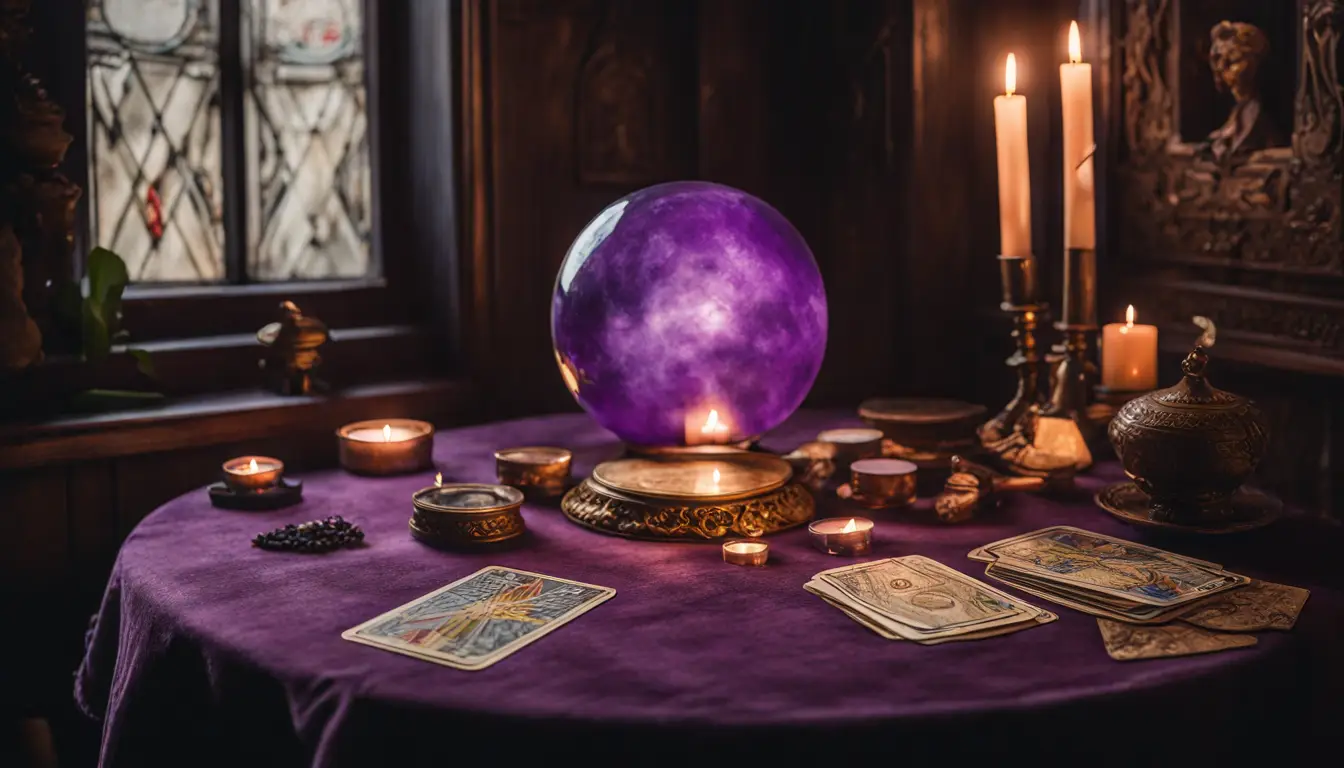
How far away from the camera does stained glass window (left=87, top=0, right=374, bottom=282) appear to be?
9.87 feet

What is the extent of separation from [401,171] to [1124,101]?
1895 millimetres

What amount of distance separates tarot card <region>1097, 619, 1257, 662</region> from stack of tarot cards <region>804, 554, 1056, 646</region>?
0.09 m

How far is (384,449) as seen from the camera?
241 centimetres

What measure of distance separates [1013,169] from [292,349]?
63.9 inches

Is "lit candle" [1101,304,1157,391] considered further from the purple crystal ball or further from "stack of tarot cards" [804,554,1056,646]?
"stack of tarot cards" [804,554,1056,646]

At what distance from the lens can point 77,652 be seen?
8.65 feet

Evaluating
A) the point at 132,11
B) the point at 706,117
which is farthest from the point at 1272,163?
the point at 132,11

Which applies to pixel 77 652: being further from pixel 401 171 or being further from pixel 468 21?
pixel 468 21

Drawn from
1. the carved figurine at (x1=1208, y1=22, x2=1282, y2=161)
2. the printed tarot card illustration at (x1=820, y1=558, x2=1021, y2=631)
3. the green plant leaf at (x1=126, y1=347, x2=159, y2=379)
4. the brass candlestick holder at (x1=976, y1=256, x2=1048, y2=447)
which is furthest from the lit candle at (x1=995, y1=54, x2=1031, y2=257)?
the green plant leaf at (x1=126, y1=347, x2=159, y2=379)

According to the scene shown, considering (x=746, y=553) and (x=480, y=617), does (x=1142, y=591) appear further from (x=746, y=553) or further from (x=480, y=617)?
(x=480, y=617)

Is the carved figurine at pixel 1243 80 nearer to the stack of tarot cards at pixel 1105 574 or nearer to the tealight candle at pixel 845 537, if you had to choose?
the stack of tarot cards at pixel 1105 574

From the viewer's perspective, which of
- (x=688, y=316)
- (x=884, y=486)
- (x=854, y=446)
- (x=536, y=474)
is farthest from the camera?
(x=854, y=446)

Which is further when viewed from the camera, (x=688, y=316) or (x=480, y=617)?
(x=688, y=316)

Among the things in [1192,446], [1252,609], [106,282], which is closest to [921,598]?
[1252,609]
